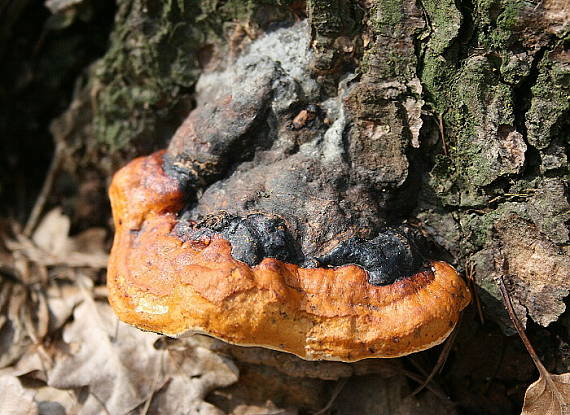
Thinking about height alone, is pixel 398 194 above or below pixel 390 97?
below

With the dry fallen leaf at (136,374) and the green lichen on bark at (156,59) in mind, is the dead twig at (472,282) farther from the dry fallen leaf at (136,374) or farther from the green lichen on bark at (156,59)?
the green lichen on bark at (156,59)

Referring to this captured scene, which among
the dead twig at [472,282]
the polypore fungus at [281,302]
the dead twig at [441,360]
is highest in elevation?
the polypore fungus at [281,302]

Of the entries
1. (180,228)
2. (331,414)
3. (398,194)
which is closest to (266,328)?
(180,228)

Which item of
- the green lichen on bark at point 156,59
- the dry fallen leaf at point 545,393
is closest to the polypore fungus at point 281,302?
the dry fallen leaf at point 545,393

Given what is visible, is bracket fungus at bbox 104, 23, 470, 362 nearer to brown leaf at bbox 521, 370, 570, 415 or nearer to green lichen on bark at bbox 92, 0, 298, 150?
green lichen on bark at bbox 92, 0, 298, 150

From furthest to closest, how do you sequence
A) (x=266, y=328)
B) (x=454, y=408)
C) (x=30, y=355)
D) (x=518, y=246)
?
1. (x=30, y=355)
2. (x=454, y=408)
3. (x=518, y=246)
4. (x=266, y=328)

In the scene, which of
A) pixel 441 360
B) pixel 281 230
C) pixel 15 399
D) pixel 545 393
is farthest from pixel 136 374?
pixel 545 393

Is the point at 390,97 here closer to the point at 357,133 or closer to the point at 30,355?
the point at 357,133
